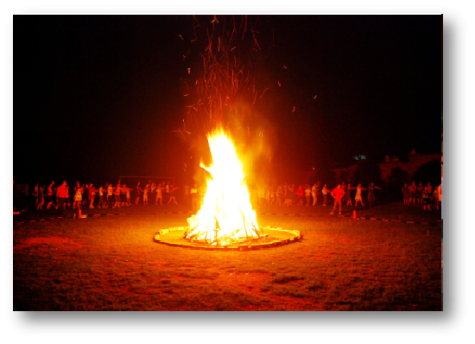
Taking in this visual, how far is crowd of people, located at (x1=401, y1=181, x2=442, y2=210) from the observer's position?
20.2m

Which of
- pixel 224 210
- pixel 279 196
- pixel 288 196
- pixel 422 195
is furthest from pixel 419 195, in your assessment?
pixel 224 210

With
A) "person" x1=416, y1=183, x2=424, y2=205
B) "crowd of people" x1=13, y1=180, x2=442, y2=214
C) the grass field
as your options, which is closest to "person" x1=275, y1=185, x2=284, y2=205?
"crowd of people" x1=13, y1=180, x2=442, y2=214

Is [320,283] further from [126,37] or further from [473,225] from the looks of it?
[126,37]

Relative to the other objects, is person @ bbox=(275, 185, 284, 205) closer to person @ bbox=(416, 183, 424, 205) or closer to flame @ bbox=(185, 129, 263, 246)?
person @ bbox=(416, 183, 424, 205)

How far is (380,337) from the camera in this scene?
21.3 feet

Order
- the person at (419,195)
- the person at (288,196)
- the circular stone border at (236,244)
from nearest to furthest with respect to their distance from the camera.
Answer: the circular stone border at (236,244) < the person at (419,195) < the person at (288,196)

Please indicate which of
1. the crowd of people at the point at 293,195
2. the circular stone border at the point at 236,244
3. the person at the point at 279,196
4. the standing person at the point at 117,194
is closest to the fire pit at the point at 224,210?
the circular stone border at the point at 236,244

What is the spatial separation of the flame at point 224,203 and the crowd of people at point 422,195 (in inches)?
518

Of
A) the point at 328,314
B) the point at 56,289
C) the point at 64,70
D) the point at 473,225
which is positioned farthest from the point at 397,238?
the point at 64,70

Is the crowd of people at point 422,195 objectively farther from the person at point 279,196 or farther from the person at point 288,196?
the person at point 279,196

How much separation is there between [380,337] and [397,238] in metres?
5.57

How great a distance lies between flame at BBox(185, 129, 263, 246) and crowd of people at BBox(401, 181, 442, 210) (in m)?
13.2

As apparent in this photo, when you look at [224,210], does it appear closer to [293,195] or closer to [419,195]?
[293,195]

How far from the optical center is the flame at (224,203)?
10.7 m
